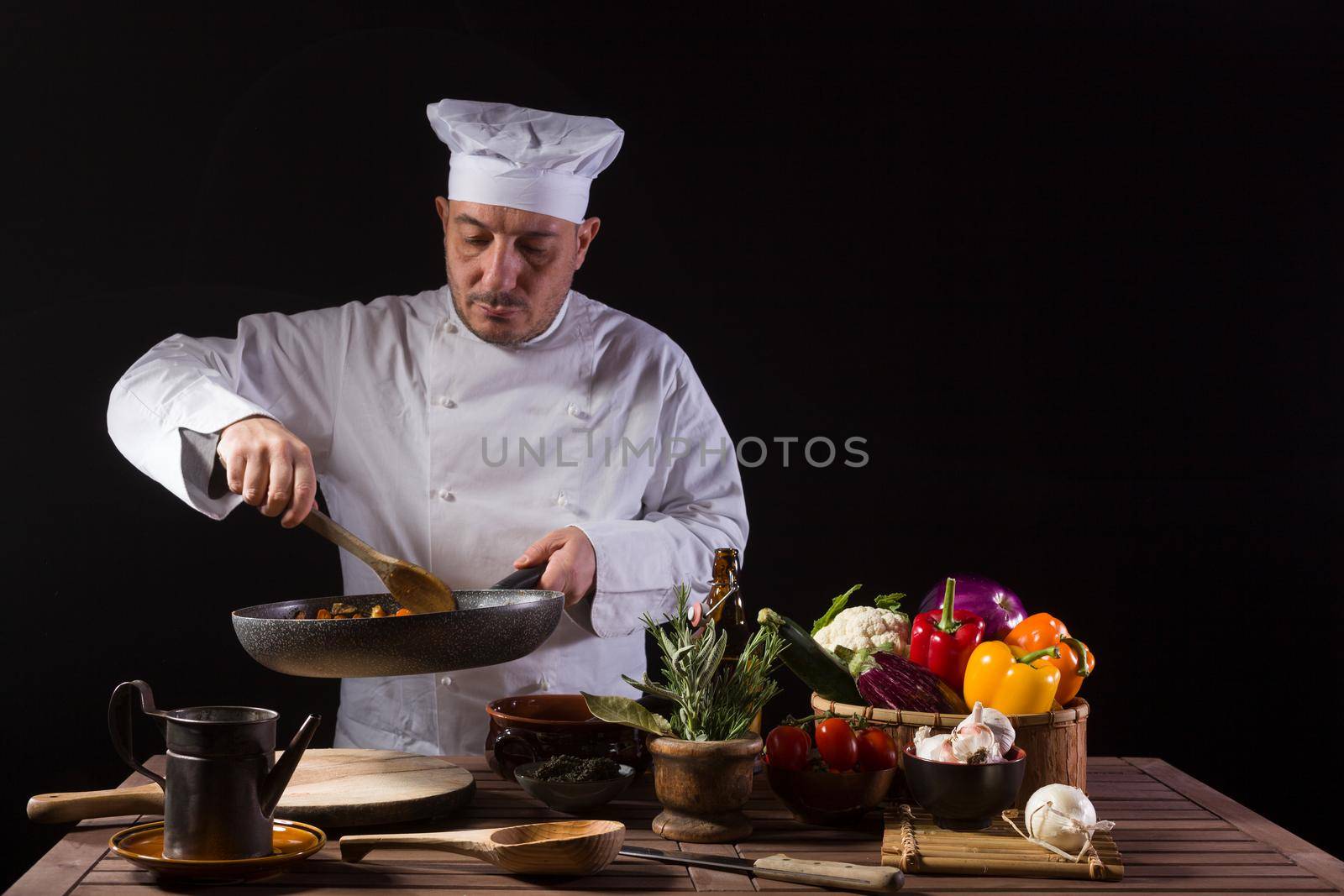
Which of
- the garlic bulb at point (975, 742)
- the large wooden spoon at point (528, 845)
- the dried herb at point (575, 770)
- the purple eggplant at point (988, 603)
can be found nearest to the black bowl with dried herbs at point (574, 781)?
the dried herb at point (575, 770)

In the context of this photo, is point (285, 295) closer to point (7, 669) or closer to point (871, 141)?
point (7, 669)

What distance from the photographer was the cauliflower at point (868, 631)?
2.03m

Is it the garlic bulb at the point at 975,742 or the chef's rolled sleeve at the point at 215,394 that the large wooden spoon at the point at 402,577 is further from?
the garlic bulb at the point at 975,742

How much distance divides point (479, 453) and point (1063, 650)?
1457 mm

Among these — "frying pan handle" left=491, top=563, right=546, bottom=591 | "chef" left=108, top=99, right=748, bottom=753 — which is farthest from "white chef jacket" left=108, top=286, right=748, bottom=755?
"frying pan handle" left=491, top=563, right=546, bottom=591

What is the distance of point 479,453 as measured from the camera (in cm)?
281

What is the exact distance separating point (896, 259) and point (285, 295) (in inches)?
58.0

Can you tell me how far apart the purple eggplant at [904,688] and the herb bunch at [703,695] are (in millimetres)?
164

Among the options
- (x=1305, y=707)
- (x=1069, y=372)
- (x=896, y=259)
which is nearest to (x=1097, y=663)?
(x=1305, y=707)

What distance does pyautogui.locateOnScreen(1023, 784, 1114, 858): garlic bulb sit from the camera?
1.55 metres

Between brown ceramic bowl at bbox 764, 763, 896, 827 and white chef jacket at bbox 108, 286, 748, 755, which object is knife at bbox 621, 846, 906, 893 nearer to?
brown ceramic bowl at bbox 764, 763, 896, 827

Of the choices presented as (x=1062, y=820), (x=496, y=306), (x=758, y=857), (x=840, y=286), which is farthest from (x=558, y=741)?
(x=840, y=286)

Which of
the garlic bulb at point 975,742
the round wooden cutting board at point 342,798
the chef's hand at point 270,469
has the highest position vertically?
the chef's hand at point 270,469

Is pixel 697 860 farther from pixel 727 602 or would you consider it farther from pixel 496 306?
pixel 496 306
